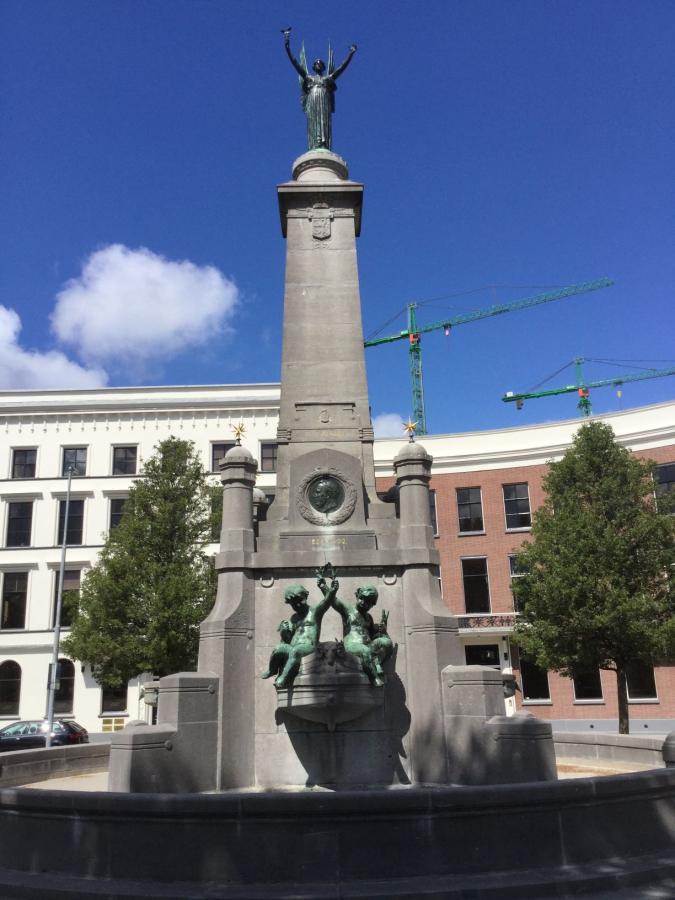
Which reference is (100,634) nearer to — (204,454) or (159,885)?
(204,454)

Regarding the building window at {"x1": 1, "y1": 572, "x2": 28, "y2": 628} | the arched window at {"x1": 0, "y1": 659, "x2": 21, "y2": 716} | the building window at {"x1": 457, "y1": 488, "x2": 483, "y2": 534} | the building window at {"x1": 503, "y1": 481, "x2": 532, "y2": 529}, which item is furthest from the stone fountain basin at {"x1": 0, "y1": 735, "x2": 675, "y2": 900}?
the building window at {"x1": 1, "y1": 572, "x2": 28, "y2": 628}

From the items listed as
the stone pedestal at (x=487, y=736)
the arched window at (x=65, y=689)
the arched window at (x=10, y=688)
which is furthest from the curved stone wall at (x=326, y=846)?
the arched window at (x=10, y=688)

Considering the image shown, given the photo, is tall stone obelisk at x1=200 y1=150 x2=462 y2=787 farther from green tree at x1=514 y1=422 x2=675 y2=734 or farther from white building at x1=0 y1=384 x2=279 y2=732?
white building at x1=0 y1=384 x2=279 y2=732

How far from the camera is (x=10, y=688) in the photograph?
3928 centimetres

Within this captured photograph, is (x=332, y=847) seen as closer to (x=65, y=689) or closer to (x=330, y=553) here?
(x=330, y=553)

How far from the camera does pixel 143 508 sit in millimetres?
30234

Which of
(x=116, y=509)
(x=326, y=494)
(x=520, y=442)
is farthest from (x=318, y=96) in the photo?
(x=116, y=509)

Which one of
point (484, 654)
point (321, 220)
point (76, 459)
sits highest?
point (76, 459)

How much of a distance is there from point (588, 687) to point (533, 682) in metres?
2.65

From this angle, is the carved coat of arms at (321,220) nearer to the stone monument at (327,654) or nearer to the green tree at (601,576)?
the stone monument at (327,654)

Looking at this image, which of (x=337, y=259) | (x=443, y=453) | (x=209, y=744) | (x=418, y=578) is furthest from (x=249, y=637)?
(x=443, y=453)

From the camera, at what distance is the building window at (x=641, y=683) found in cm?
3403

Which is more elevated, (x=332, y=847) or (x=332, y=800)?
(x=332, y=800)

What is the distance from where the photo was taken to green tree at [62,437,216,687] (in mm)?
27625
